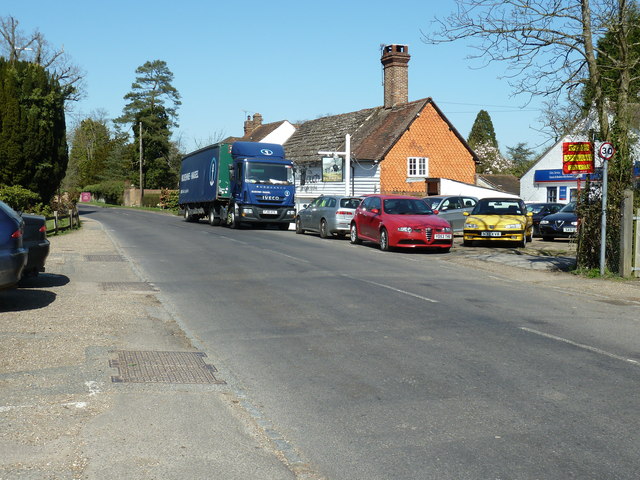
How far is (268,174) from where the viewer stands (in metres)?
31.7

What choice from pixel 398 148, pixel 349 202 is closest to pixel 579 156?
pixel 349 202

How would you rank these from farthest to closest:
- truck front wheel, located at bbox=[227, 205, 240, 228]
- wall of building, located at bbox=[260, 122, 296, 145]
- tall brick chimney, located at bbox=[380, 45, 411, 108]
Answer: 1. wall of building, located at bbox=[260, 122, 296, 145]
2. tall brick chimney, located at bbox=[380, 45, 411, 108]
3. truck front wheel, located at bbox=[227, 205, 240, 228]

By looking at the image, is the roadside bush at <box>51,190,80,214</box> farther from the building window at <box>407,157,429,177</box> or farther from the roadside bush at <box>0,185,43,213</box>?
the building window at <box>407,157,429,177</box>

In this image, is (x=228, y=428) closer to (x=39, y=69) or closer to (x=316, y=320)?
(x=316, y=320)

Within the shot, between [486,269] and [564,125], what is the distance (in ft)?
12.5

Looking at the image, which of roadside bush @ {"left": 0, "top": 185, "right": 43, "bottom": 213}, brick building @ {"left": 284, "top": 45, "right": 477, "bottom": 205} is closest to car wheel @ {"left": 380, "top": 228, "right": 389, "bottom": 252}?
roadside bush @ {"left": 0, "top": 185, "right": 43, "bottom": 213}

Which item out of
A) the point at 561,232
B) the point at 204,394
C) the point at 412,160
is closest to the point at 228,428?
the point at 204,394

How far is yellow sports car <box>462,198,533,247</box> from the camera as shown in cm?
2212

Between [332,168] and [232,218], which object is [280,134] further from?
[232,218]

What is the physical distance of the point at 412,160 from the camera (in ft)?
150

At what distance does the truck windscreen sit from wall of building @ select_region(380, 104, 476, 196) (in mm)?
13189

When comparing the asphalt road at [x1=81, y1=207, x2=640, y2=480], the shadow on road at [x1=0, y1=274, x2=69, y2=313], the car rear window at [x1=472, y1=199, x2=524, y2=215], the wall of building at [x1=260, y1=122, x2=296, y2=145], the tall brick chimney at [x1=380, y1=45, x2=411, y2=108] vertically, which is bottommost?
the asphalt road at [x1=81, y1=207, x2=640, y2=480]

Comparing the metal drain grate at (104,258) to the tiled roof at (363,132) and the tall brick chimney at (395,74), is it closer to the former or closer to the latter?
the tiled roof at (363,132)

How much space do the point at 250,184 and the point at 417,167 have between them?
1760 centimetres
